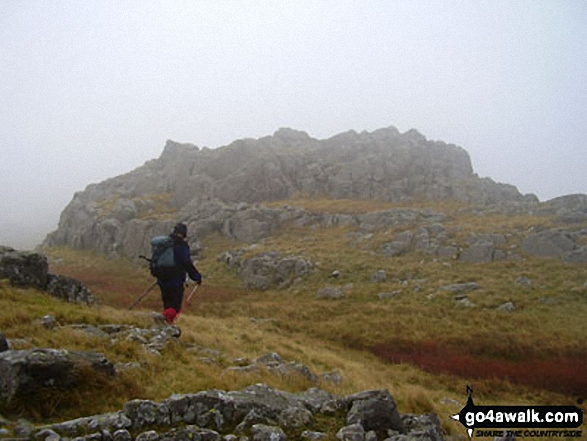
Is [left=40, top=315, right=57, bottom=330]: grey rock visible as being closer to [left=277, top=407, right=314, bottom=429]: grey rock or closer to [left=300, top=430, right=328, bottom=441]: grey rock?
[left=277, top=407, right=314, bottom=429]: grey rock

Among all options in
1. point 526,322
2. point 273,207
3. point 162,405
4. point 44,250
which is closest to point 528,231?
point 526,322

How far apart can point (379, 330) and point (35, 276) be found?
17.0m

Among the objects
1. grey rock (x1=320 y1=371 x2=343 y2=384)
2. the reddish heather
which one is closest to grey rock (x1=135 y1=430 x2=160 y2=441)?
grey rock (x1=320 y1=371 x2=343 y2=384)

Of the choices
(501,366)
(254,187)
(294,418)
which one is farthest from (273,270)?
(254,187)

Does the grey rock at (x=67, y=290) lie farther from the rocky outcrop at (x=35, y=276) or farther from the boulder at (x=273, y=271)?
the boulder at (x=273, y=271)

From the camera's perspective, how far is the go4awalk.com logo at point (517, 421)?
896 cm

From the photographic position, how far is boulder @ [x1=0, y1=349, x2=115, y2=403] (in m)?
5.65

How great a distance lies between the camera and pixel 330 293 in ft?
104

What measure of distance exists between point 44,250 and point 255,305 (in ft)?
172

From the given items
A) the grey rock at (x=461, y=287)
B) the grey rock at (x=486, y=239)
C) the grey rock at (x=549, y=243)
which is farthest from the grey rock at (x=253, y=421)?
the grey rock at (x=486, y=239)

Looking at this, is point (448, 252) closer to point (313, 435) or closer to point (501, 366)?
point (501, 366)

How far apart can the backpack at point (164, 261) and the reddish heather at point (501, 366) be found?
37.1 ft

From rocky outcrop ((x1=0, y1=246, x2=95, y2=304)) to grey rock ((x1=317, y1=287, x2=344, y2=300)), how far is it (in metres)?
19.9

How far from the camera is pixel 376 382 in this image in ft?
42.2
